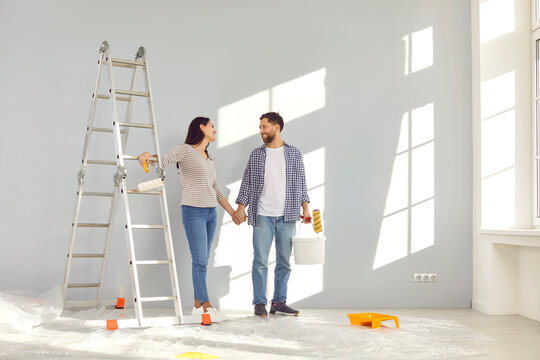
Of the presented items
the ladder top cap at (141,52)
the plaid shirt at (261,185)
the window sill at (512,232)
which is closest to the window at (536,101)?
the window sill at (512,232)

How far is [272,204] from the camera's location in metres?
4.79

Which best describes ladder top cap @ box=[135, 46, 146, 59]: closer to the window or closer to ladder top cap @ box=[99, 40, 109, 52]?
ladder top cap @ box=[99, 40, 109, 52]

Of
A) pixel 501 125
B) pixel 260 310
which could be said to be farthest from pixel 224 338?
pixel 501 125

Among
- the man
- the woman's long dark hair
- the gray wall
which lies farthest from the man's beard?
the woman's long dark hair

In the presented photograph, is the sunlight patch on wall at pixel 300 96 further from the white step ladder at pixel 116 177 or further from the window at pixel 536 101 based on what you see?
the window at pixel 536 101

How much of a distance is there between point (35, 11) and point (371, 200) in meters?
3.32

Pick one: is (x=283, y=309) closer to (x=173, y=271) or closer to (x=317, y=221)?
(x=317, y=221)

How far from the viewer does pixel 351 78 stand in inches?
213

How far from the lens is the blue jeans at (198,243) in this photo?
14.5 ft

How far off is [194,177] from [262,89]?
1220mm

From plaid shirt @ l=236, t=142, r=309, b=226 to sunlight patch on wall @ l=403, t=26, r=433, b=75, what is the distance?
1476 mm

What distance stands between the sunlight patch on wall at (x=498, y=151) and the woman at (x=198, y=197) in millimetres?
2380

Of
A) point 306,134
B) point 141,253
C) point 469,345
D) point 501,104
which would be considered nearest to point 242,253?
point 141,253

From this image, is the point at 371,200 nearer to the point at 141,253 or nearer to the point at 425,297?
the point at 425,297
